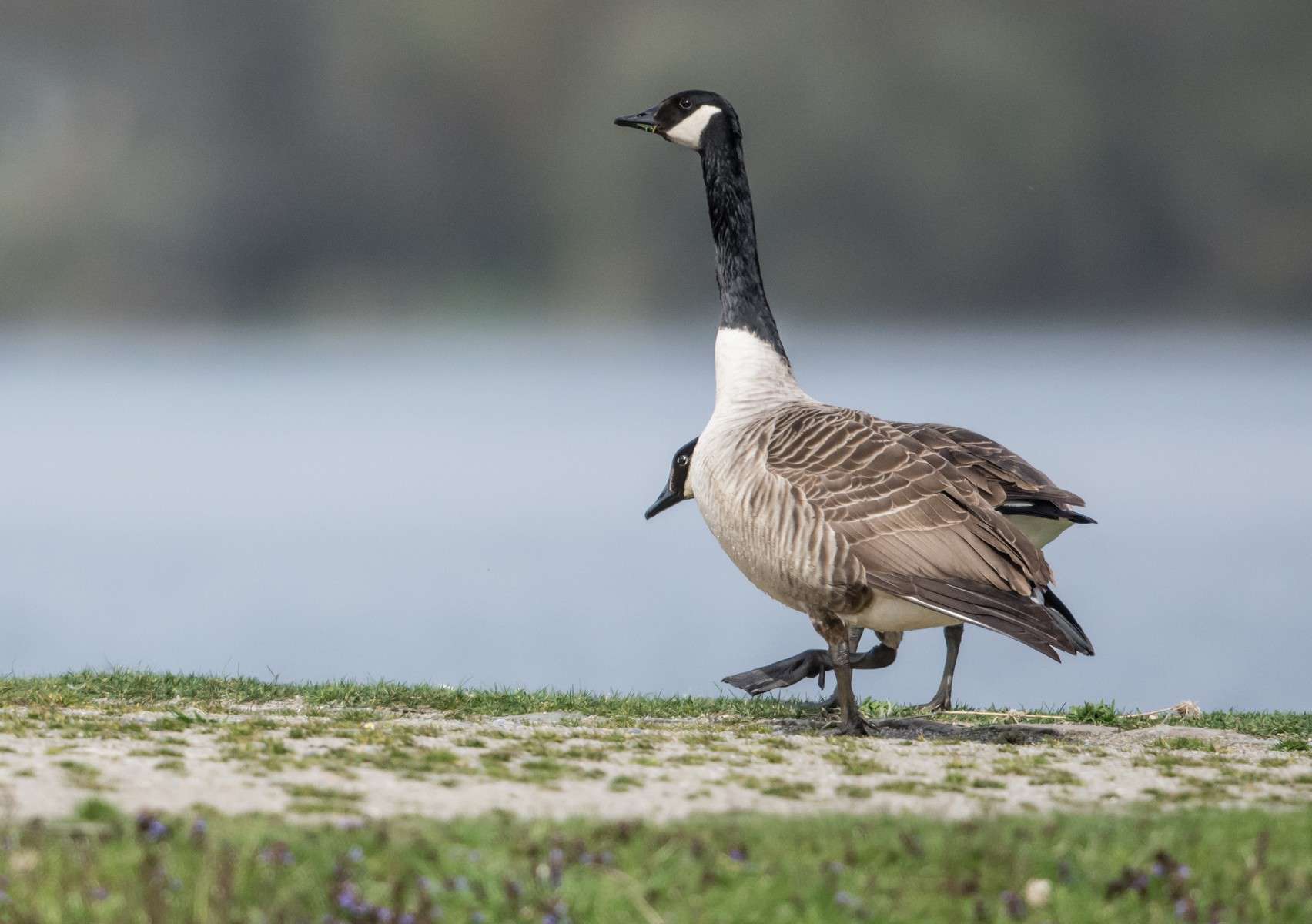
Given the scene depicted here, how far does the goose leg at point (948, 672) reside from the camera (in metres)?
12.8

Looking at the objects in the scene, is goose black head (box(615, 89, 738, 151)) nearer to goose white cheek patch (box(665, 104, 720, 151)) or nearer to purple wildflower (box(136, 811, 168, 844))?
goose white cheek patch (box(665, 104, 720, 151))

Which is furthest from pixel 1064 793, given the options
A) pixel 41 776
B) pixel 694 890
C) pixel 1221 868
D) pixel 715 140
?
pixel 715 140

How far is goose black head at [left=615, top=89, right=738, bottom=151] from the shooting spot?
12.5 metres

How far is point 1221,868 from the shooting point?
19.1 feet

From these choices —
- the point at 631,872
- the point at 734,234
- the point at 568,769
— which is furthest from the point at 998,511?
the point at 631,872

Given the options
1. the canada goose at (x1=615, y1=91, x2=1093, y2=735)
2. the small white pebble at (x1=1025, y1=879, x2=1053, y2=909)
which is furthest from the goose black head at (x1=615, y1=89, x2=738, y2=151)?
the small white pebble at (x1=1025, y1=879, x2=1053, y2=909)

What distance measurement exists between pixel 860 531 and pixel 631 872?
4.75 m

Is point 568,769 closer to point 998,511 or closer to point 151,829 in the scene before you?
point 151,829

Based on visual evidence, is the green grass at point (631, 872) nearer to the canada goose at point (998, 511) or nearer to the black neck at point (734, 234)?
the canada goose at point (998, 511)

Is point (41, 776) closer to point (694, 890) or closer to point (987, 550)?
point (694, 890)

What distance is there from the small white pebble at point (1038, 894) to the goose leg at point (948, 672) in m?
7.35

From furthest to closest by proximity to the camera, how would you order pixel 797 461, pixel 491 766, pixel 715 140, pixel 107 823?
pixel 715 140, pixel 797 461, pixel 491 766, pixel 107 823

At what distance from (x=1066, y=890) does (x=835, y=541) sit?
4.44m

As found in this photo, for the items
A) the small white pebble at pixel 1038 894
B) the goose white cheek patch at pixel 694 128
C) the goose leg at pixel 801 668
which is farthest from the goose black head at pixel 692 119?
the small white pebble at pixel 1038 894
